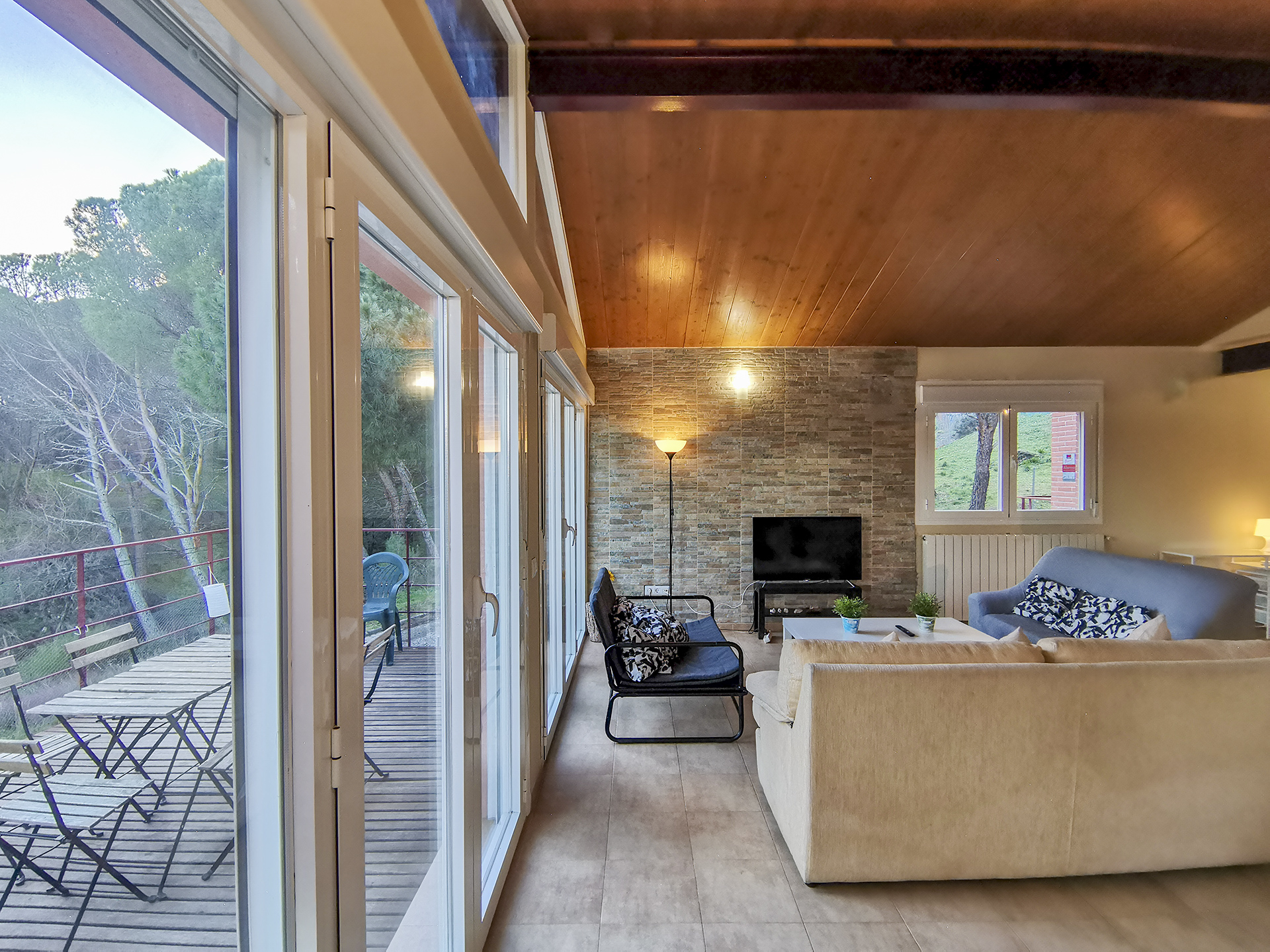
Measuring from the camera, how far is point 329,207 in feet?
2.94

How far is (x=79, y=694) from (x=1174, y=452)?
7.63 meters

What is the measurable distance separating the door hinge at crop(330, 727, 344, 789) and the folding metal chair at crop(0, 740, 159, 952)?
→ 284mm

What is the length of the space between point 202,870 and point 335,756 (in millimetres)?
203

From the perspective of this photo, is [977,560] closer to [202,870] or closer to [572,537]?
[572,537]

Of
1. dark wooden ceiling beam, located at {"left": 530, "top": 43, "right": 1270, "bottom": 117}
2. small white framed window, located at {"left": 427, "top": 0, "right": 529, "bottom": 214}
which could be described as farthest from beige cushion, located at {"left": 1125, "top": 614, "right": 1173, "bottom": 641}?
small white framed window, located at {"left": 427, "top": 0, "right": 529, "bottom": 214}

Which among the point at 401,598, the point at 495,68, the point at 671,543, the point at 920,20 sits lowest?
the point at 671,543

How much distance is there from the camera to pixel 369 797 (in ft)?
3.64

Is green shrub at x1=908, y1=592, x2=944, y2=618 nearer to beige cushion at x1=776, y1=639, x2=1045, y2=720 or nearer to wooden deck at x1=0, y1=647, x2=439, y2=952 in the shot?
beige cushion at x1=776, y1=639, x2=1045, y2=720

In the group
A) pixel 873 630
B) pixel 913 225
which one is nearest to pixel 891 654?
pixel 873 630

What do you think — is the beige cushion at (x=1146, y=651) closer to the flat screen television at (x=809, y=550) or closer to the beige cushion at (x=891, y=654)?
the beige cushion at (x=891, y=654)

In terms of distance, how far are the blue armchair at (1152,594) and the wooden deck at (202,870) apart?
2.65 m

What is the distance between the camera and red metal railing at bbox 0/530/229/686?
0.50 metres

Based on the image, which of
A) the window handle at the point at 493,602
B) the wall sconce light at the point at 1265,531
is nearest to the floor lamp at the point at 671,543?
the window handle at the point at 493,602

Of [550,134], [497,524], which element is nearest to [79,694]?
[497,524]
